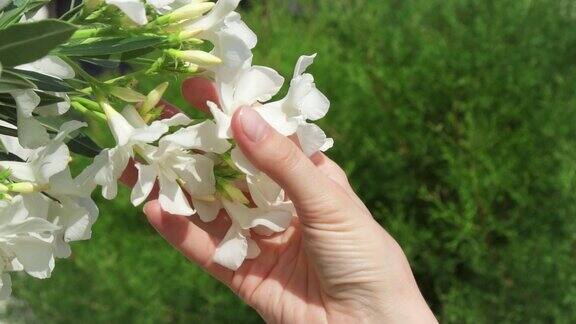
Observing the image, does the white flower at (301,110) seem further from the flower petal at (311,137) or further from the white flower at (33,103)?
the white flower at (33,103)

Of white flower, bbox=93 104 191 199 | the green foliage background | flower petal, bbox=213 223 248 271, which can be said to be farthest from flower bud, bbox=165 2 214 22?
the green foliage background

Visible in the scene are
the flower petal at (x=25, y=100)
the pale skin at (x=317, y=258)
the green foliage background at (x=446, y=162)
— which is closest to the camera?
the flower petal at (x=25, y=100)

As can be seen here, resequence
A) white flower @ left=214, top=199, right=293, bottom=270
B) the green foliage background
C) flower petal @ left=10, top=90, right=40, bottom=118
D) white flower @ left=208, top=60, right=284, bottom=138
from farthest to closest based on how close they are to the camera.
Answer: the green foliage background, white flower @ left=214, top=199, right=293, bottom=270, white flower @ left=208, top=60, right=284, bottom=138, flower petal @ left=10, top=90, right=40, bottom=118

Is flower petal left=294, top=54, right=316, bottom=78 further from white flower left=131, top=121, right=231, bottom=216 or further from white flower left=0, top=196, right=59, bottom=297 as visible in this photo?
white flower left=0, top=196, right=59, bottom=297

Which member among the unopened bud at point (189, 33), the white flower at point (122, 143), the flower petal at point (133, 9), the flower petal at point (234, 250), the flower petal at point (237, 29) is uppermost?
the flower petal at point (133, 9)

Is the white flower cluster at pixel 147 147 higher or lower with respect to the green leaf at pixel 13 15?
lower

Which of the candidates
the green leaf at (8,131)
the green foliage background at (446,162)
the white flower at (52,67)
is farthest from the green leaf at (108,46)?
the green foliage background at (446,162)

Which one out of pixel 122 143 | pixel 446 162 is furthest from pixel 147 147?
pixel 446 162
